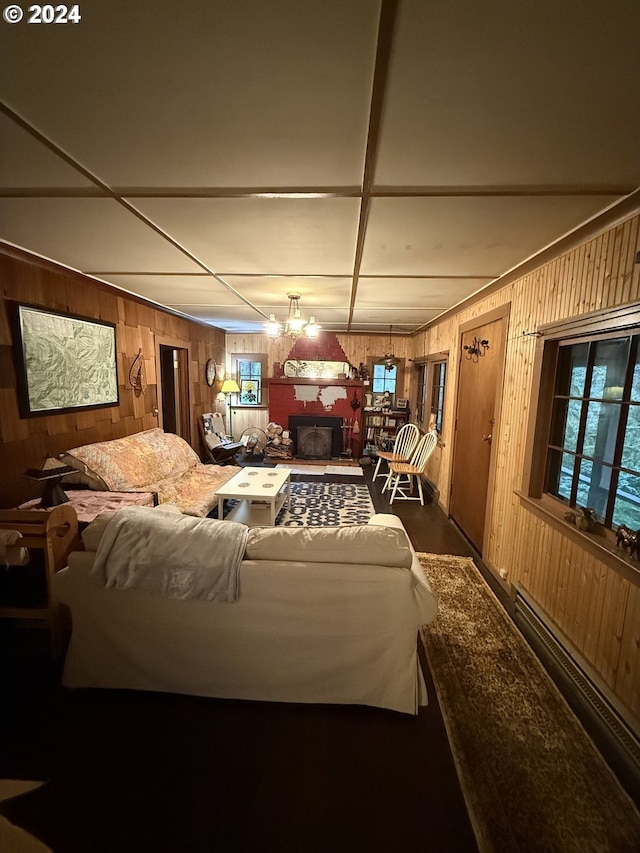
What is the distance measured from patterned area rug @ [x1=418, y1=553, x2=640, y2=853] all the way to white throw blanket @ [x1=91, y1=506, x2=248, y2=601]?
1.21 metres

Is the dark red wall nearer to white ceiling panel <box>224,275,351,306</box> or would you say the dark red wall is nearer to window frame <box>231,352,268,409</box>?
window frame <box>231,352,268,409</box>

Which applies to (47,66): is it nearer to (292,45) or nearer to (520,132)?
(292,45)

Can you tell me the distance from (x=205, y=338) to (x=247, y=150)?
4.90m

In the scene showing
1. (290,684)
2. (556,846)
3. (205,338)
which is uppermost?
(205,338)

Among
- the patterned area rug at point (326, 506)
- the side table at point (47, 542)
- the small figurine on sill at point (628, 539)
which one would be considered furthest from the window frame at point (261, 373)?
the small figurine on sill at point (628, 539)

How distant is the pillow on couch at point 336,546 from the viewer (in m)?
1.53

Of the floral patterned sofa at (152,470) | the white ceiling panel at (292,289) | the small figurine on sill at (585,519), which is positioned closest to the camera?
the small figurine on sill at (585,519)

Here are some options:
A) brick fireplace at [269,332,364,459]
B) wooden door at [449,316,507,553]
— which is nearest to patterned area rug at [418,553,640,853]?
wooden door at [449,316,507,553]

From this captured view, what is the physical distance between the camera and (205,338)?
19.0 ft

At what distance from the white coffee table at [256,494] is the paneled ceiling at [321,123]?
2.18 metres

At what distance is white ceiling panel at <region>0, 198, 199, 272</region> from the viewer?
1683 millimetres

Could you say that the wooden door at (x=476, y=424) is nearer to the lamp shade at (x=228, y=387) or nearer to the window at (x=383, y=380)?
the window at (x=383, y=380)

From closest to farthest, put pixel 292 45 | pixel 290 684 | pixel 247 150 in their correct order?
pixel 292 45 → pixel 247 150 → pixel 290 684

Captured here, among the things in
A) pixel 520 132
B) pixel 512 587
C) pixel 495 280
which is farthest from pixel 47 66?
pixel 512 587
